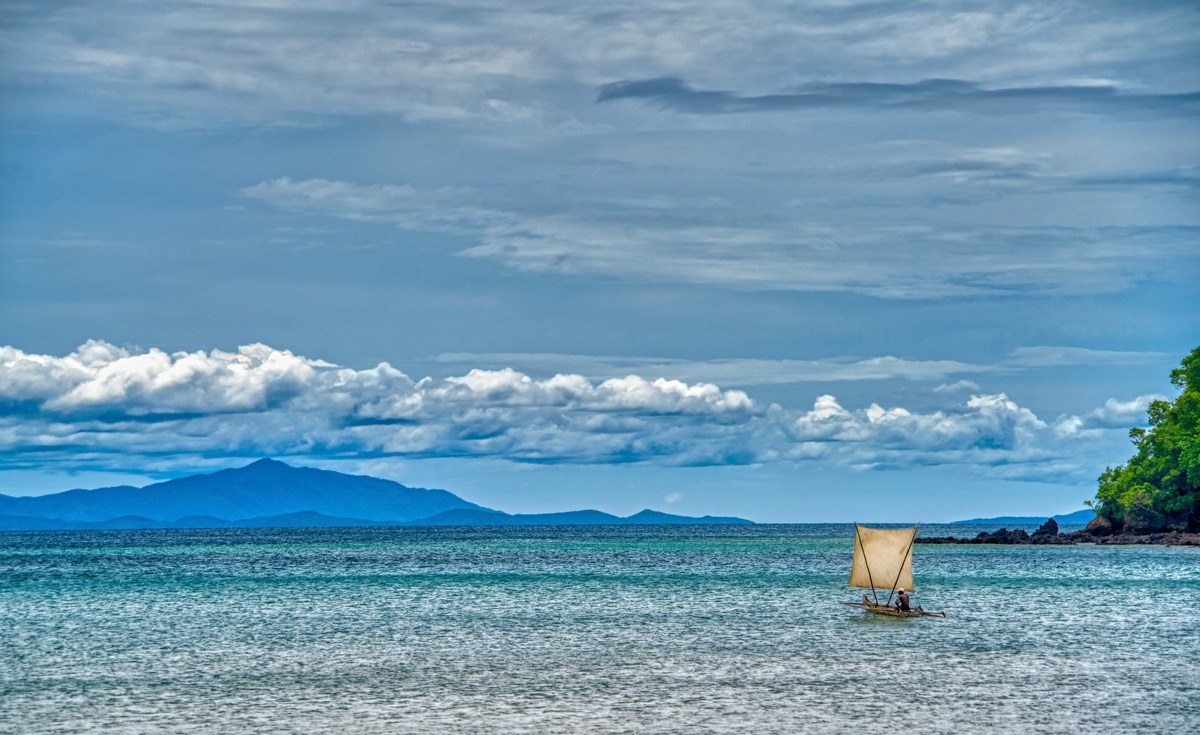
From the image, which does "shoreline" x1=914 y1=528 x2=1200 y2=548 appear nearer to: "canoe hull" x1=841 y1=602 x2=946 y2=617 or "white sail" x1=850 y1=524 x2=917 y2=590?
"white sail" x1=850 y1=524 x2=917 y2=590

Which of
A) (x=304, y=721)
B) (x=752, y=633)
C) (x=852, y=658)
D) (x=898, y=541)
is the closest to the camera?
(x=304, y=721)

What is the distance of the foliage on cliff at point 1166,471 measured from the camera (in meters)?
148

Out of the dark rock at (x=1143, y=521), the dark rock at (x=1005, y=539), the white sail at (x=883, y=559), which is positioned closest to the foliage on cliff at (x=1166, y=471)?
the dark rock at (x=1143, y=521)

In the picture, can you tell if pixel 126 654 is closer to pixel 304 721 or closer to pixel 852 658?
pixel 304 721

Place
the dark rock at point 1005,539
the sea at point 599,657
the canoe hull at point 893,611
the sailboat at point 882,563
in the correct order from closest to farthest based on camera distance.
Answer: the sea at point 599,657 → the canoe hull at point 893,611 → the sailboat at point 882,563 → the dark rock at point 1005,539

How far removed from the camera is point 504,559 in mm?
143250

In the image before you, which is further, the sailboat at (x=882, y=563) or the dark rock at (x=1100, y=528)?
the dark rock at (x=1100, y=528)

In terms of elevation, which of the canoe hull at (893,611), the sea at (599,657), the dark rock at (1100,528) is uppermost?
the dark rock at (1100,528)

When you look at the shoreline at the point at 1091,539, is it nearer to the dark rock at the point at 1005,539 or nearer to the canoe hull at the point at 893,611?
the dark rock at the point at 1005,539

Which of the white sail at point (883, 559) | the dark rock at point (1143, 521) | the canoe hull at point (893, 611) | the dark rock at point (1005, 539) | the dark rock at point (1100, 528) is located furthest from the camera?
the dark rock at point (1005, 539)

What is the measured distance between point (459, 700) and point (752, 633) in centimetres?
2163

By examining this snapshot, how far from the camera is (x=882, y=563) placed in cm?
7119

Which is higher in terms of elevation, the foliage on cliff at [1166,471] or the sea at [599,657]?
the foliage on cliff at [1166,471]

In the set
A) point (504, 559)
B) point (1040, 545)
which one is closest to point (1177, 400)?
point (1040, 545)
